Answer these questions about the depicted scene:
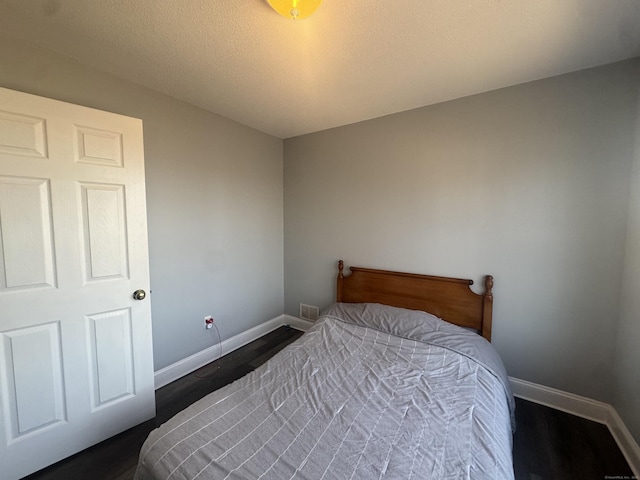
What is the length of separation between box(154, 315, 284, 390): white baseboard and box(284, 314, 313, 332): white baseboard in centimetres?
15

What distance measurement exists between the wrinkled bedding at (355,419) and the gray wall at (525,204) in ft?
1.85

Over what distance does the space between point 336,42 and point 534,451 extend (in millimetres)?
2765

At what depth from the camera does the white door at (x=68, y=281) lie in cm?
134

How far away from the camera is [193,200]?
2.35 metres

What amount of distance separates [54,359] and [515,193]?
10.7 feet

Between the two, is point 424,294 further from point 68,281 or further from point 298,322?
point 68,281

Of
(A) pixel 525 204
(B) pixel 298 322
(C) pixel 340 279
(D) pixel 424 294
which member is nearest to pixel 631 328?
(A) pixel 525 204

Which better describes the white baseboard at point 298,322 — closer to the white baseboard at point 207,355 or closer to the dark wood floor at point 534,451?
the white baseboard at point 207,355

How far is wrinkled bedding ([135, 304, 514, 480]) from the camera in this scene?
0.97 m

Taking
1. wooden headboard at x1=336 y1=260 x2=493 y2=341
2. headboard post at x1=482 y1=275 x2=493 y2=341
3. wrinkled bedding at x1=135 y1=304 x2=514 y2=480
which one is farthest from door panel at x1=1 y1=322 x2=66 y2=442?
headboard post at x1=482 y1=275 x2=493 y2=341

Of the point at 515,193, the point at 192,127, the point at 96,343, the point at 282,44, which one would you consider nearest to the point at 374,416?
the point at 96,343

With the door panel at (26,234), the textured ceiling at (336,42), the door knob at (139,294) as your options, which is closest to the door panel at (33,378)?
the door panel at (26,234)

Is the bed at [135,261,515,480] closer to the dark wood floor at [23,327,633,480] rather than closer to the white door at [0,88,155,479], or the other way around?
the dark wood floor at [23,327,633,480]

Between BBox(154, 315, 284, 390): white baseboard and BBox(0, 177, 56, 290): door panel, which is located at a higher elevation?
BBox(0, 177, 56, 290): door panel
